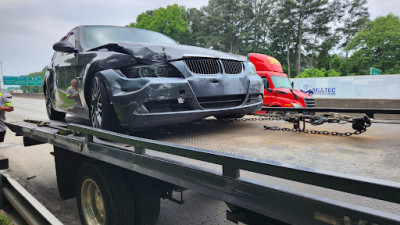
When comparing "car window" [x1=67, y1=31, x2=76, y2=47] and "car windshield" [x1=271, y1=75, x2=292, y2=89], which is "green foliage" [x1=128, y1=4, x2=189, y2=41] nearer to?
"car windshield" [x1=271, y1=75, x2=292, y2=89]

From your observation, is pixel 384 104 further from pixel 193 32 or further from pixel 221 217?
pixel 193 32

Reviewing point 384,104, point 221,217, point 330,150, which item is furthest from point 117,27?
point 384,104

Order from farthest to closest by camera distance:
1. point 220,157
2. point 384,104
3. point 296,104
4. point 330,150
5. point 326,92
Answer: point 326,92
point 384,104
point 296,104
point 330,150
point 220,157

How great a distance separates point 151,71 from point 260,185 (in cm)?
174

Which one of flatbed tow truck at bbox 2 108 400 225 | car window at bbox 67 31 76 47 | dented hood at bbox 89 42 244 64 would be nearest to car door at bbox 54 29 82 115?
car window at bbox 67 31 76 47

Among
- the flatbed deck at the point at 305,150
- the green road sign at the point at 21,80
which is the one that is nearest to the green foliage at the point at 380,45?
the flatbed deck at the point at 305,150

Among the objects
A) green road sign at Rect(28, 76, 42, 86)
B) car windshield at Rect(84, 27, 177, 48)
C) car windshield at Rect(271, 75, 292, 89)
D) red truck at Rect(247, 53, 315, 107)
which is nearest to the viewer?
car windshield at Rect(84, 27, 177, 48)

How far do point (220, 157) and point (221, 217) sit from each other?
2.23m

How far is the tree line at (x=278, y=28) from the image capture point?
48938mm

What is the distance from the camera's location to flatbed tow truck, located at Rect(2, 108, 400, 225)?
3.71 feet

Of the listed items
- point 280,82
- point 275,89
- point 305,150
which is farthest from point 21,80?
point 305,150

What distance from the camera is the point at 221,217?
3.45 m

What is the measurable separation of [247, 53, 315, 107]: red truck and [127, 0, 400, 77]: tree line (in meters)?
36.0

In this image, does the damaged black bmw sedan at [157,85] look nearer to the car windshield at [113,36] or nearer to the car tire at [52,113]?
the car windshield at [113,36]
